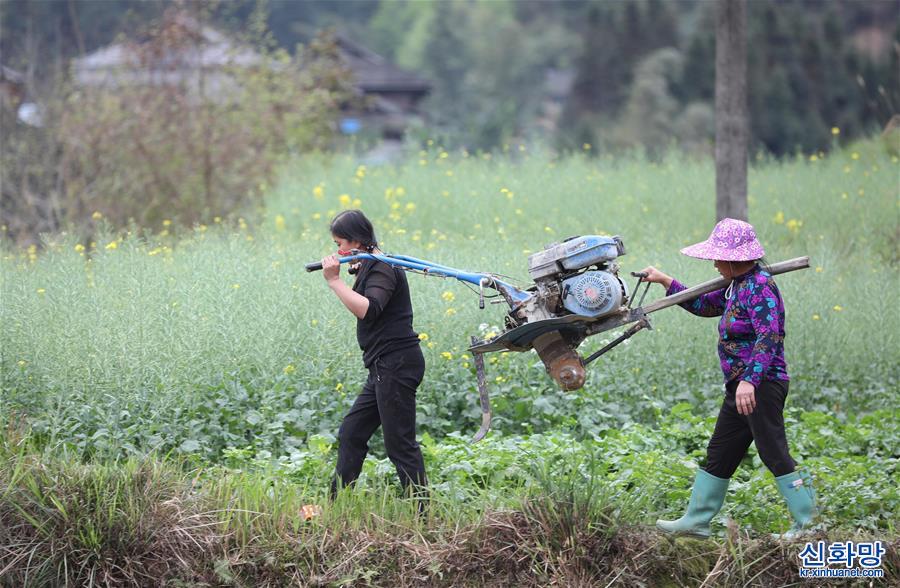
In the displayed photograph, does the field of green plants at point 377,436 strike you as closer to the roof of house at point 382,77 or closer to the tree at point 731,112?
the tree at point 731,112

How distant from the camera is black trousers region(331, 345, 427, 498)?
5176 millimetres

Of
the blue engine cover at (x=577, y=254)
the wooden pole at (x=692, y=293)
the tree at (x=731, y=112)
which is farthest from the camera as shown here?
the tree at (x=731, y=112)

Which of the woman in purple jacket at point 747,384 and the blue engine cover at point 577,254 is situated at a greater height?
the blue engine cover at point 577,254

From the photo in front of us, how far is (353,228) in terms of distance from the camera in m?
5.15

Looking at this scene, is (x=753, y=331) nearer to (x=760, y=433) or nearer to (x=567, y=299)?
(x=760, y=433)

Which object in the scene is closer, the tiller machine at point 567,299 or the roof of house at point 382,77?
the tiller machine at point 567,299

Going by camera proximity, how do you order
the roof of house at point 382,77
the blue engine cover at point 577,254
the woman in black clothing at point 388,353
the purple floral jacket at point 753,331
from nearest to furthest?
the purple floral jacket at point 753,331 → the blue engine cover at point 577,254 → the woman in black clothing at point 388,353 → the roof of house at point 382,77

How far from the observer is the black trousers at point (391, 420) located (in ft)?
17.0

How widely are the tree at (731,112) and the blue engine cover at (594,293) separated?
606 centimetres

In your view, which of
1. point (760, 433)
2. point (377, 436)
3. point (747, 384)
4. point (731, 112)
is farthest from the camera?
point (731, 112)

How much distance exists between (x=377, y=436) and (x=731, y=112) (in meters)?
5.72

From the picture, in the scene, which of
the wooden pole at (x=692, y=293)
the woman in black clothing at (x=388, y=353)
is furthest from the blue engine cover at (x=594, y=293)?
the woman in black clothing at (x=388, y=353)

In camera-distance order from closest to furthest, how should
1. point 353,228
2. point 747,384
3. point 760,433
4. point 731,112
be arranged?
point 747,384 < point 760,433 < point 353,228 < point 731,112

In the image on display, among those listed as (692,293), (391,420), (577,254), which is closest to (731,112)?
(692,293)
